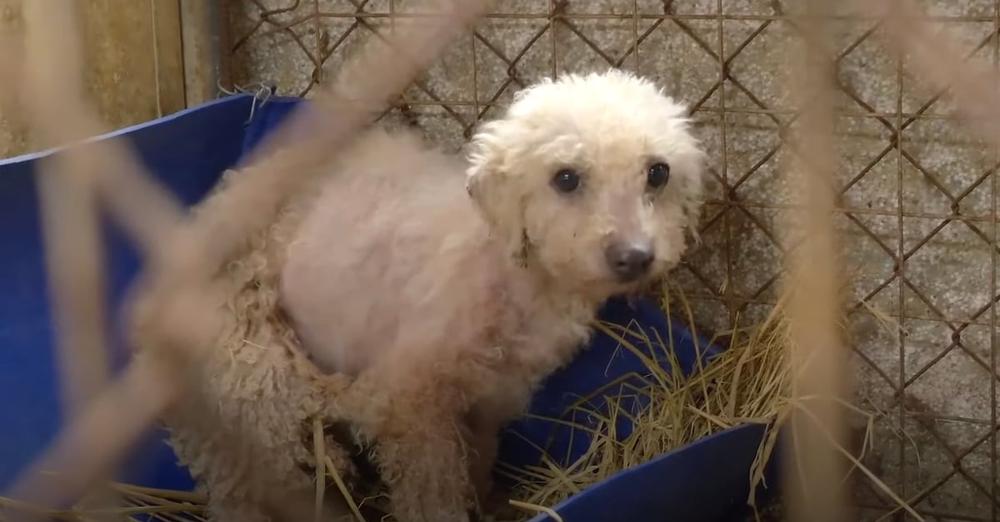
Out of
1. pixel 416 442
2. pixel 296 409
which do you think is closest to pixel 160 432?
pixel 296 409

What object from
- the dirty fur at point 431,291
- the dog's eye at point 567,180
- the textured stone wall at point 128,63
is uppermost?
the textured stone wall at point 128,63

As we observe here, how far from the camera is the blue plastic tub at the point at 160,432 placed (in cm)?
158

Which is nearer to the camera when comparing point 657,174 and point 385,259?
point 657,174

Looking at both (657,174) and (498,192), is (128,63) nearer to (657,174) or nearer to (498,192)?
(498,192)

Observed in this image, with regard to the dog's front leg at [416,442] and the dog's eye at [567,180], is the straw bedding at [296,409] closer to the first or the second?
the dog's front leg at [416,442]

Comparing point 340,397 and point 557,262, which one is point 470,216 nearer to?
point 557,262

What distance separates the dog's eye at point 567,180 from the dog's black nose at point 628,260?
116mm

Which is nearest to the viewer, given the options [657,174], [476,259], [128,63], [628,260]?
[628,260]

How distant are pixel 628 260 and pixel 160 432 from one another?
0.88 metres

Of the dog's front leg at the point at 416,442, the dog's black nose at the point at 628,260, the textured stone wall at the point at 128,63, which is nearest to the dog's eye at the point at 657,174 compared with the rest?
the dog's black nose at the point at 628,260

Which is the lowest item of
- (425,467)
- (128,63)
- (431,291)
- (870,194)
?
(425,467)

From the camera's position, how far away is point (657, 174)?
161 centimetres

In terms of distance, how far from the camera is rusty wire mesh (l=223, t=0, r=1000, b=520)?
1.71m

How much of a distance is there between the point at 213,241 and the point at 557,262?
0.59 meters
